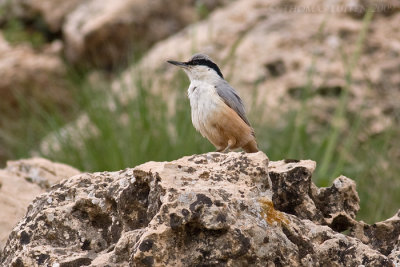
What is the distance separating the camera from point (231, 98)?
5539mm

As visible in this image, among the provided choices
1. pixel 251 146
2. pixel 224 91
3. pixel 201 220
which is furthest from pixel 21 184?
pixel 201 220

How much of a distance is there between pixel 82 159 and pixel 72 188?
450cm

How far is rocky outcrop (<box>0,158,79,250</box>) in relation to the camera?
15.2 ft

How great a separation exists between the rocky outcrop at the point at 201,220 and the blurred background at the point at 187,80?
12.1 ft

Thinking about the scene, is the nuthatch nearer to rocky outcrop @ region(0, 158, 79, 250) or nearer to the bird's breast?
the bird's breast

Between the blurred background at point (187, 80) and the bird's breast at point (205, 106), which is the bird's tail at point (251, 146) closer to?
the bird's breast at point (205, 106)

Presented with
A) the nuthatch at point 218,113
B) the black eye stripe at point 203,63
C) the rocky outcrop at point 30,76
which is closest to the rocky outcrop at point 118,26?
the rocky outcrop at point 30,76

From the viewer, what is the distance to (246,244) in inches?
117

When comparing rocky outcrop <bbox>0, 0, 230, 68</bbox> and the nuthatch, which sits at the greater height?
rocky outcrop <bbox>0, 0, 230, 68</bbox>

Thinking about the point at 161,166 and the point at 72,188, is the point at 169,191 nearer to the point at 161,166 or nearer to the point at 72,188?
the point at 161,166

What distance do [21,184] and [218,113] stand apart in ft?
5.14

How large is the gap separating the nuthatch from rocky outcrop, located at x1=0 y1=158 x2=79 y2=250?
1118mm

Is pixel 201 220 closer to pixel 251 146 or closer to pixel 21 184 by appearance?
pixel 21 184

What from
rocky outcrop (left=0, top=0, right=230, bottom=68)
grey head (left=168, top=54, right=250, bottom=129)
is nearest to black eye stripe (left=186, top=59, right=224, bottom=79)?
grey head (left=168, top=54, right=250, bottom=129)
